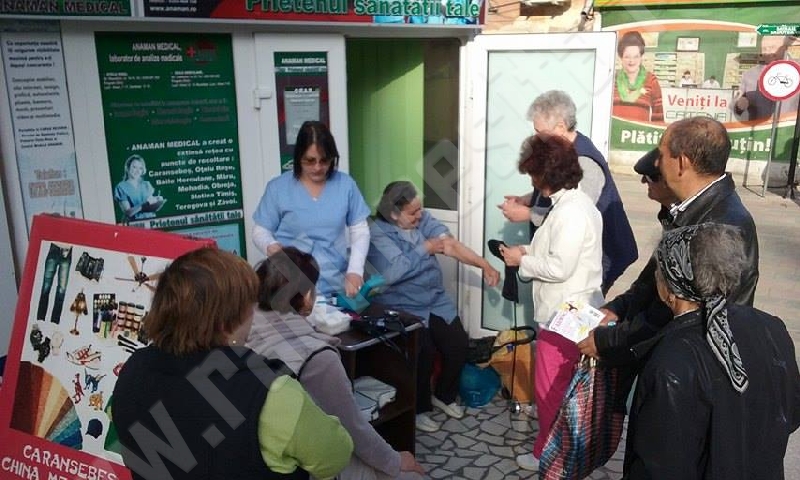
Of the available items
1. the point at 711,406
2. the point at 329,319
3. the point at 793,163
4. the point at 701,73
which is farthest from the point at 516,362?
the point at 701,73

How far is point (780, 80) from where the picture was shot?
31.6ft

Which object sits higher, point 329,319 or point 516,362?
point 329,319

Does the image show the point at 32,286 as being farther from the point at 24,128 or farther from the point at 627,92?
the point at 627,92

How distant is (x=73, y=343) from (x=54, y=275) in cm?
25

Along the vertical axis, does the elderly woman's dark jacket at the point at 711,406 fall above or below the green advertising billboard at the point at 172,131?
below

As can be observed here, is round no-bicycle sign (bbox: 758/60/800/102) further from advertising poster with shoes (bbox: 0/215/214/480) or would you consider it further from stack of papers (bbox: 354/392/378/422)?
advertising poster with shoes (bbox: 0/215/214/480)

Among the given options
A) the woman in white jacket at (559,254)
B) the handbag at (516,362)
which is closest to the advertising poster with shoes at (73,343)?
the woman in white jacket at (559,254)

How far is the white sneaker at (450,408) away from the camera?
413cm

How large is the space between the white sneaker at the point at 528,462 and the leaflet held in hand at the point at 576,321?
1071 millimetres

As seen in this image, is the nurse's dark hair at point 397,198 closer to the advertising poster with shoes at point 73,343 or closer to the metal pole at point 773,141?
the advertising poster with shoes at point 73,343

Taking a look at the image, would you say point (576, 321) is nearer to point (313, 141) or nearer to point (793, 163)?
point (313, 141)

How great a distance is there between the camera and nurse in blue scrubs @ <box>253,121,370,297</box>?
343cm

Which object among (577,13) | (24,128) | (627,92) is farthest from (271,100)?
(627,92)

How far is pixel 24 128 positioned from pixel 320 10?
1.67 meters
